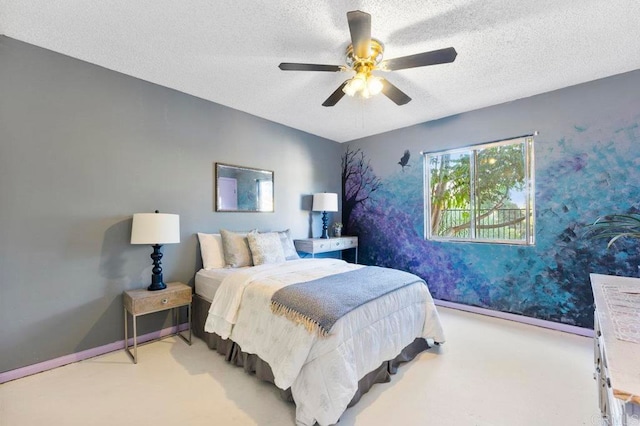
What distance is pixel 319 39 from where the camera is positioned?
2131mm

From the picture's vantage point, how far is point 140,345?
265cm

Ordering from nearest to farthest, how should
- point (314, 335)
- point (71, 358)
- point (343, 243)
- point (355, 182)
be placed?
1. point (314, 335)
2. point (71, 358)
3. point (343, 243)
4. point (355, 182)

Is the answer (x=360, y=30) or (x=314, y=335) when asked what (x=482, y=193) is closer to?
(x=360, y=30)

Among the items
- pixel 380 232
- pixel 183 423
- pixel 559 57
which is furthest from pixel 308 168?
pixel 183 423

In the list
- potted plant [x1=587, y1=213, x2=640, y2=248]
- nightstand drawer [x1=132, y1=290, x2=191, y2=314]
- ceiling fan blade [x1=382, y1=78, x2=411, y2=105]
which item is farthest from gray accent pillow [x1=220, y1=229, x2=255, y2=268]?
potted plant [x1=587, y1=213, x2=640, y2=248]

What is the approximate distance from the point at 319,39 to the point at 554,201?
3.01 meters

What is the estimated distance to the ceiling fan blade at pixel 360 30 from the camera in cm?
158

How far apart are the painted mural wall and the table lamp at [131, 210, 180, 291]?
3188mm

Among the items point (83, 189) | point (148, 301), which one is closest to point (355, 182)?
point (148, 301)

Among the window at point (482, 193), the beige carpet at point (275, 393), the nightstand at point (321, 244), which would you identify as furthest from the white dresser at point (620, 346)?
the nightstand at point (321, 244)

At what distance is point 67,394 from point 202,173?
7.19 ft

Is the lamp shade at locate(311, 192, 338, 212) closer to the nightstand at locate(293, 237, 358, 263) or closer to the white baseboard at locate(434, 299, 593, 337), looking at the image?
the nightstand at locate(293, 237, 358, 263)

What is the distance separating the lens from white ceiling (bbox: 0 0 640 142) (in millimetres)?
1836

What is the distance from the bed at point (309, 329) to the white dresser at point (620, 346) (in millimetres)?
1157
